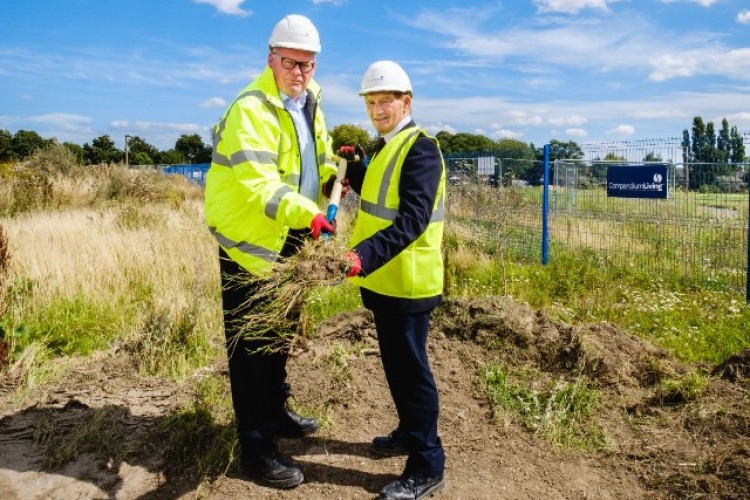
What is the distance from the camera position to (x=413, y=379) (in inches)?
122

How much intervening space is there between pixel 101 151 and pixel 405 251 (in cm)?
6320

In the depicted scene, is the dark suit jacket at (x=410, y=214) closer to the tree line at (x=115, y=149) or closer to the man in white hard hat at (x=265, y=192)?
the man in white hard hat at (x=265, y=192)

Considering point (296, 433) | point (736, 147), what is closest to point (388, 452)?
point (296, 433)

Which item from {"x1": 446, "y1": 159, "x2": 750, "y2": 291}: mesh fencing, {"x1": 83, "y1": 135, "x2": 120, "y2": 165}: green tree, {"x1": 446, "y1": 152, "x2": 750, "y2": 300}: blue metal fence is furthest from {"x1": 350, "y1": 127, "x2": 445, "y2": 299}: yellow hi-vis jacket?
{"x1": 83, "y1": 135, "x2": 120, "y2": 165}: green tree

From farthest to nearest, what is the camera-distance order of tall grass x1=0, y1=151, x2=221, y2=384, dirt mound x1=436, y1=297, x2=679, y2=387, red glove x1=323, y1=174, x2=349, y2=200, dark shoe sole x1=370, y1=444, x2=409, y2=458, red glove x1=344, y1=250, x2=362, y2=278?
tall grass x1=0, y1=151, x2=221, y2=384, dirt mound x1=436, y1=297, x2=679, y2=387, dark shoe sole x1=370, y1=444, x2=409, y2=458, red glove x1=323, y1=174, x2=349, y2=200, red glove x1=344, y1=250, x2=362, y2=278

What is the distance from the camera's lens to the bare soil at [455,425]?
3.42 metres

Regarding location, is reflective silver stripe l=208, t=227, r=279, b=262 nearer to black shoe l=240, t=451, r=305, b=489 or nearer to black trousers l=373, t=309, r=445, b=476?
black trousers l=373, t=309, r=445, b=476

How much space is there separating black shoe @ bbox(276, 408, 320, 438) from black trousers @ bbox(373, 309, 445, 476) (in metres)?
0.95

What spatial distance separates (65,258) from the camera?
7570 millimetres

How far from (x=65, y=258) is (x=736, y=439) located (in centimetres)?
713

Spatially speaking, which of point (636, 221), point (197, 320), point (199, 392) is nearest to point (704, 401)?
point (199, 392)

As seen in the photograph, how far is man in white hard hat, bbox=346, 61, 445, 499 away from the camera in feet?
9.50

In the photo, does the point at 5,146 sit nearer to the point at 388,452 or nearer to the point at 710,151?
the point at 710,151

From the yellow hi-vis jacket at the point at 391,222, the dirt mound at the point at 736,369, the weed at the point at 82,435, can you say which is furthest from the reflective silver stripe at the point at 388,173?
the dirt mound at the point at 736,369
